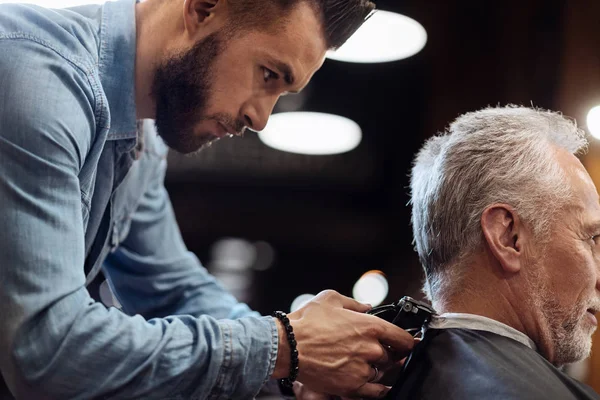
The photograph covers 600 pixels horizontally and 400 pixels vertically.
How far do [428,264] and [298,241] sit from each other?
7.87 meters

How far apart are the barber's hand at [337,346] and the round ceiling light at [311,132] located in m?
3.84

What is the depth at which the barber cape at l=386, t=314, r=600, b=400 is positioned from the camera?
156 cm

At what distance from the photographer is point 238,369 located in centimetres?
155

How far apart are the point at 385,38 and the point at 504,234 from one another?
205cm

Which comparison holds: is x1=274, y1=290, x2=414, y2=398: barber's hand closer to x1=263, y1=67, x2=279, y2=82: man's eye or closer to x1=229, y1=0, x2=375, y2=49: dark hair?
x1=263, y1=67, x2=279, y2=82: man's eye

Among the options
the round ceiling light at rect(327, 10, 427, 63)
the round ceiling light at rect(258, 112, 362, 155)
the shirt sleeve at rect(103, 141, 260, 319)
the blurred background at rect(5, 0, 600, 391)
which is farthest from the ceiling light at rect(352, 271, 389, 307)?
the shirt sleeve at rect(103, 141, 260, 319)

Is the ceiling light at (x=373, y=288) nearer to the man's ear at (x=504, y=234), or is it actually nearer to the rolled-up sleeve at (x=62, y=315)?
the man's ear at (x=504, y=234)

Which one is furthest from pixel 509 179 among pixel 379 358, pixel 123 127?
pixel 123 127

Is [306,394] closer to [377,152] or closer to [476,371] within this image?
[476,371]

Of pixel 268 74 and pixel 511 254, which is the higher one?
pixel 268 74

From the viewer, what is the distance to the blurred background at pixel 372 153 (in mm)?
3299

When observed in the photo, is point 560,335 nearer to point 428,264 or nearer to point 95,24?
point 428,264

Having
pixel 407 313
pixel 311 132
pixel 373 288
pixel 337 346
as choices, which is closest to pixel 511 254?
pixel 407 313

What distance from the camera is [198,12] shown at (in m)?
1.90
